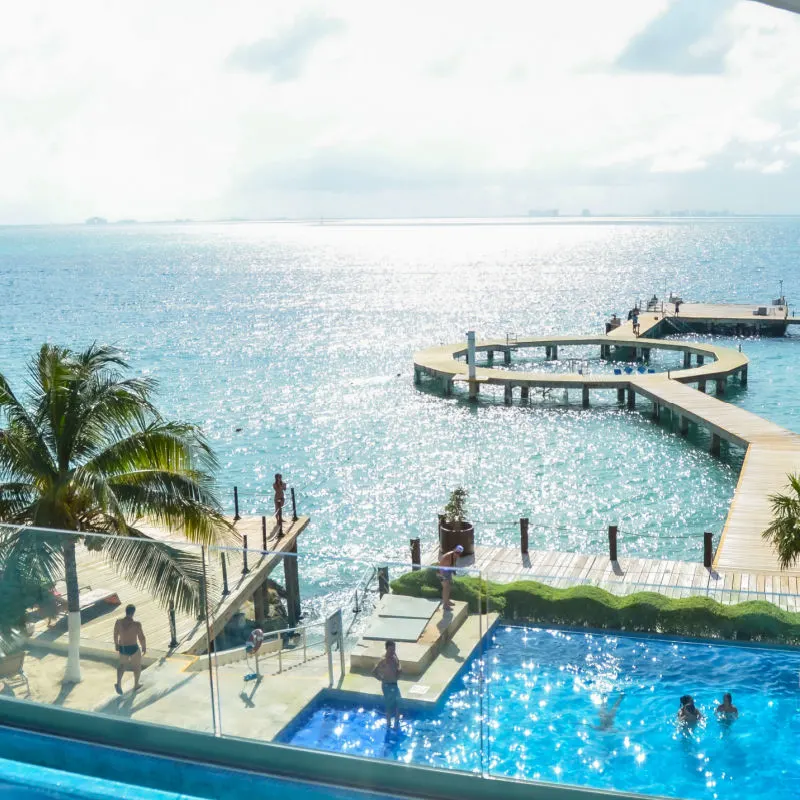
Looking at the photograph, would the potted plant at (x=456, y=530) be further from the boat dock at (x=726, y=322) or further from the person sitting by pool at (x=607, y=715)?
the boat dock at (x=726, y=322)

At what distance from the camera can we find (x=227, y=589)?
7492 millimetres

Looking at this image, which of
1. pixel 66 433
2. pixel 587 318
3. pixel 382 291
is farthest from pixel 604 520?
pixel 382 291

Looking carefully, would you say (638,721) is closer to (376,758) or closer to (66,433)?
(376,758)

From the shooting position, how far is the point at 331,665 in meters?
7.45

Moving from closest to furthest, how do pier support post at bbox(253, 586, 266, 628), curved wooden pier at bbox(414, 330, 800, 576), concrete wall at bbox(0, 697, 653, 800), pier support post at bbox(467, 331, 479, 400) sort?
concrete wall at bbox(0, 697, 653, 800) → pier support post at bbox(253, 586, 266, 628) → curved wooden pier at bbox(414, 330, 800, 576) → pier support post at bbox(467, 331, 479, 400)

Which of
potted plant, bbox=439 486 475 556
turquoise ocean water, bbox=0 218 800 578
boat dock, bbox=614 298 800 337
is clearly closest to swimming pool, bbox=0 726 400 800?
potted plant, bbox=439 486 475 556

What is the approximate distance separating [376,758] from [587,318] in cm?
10493

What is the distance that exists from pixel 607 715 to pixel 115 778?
148 inches

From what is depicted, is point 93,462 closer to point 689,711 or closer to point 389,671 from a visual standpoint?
point 389,671

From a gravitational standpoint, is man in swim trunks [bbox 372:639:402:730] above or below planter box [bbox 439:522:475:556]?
above

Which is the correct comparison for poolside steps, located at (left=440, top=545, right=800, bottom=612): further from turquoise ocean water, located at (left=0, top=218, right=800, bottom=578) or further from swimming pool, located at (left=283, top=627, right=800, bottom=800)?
swimming pool, located at (left=283, top=627, right=800, bottom=800)

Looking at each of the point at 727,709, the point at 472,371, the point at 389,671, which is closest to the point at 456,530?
the point at 727,709

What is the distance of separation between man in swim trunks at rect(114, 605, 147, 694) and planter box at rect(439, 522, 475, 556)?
60.3 feet

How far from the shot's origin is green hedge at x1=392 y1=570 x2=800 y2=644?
22.9ft
